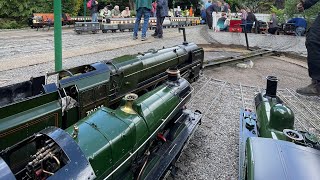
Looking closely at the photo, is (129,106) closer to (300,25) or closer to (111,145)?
(111,145)

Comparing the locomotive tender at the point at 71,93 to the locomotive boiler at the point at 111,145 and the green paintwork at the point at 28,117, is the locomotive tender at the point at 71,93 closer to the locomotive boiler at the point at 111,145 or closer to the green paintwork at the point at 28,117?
the green paintwork at the point at 28,117

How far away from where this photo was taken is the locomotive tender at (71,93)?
92.7 inches

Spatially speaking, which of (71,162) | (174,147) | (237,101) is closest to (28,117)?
(71,162)

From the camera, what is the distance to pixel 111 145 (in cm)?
207

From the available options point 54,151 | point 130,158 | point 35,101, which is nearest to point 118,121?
point 130,158

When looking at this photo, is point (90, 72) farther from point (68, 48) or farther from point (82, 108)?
point (68, 48)

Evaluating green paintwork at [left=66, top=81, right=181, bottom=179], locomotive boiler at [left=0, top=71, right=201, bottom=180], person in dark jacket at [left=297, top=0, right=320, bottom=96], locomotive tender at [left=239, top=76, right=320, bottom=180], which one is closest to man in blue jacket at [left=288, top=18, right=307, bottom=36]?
person in dark jacket at [left=297, top=0, right=320, bottom=96]

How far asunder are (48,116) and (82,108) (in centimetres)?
53

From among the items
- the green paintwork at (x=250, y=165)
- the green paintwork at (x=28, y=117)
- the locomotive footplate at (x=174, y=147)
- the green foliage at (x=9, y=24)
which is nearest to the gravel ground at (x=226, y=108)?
the locomotive footplate at (x=174, y=147)

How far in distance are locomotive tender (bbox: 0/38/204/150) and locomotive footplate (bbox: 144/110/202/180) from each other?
95cm

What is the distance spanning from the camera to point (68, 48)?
361 inches

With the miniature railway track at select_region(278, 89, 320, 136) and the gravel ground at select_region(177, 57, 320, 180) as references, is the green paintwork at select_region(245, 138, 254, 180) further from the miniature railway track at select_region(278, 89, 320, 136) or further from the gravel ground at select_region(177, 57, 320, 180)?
the miniature railway track at select_region(278, 89, 320, 136)

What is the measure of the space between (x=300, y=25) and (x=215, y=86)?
48.2 feet

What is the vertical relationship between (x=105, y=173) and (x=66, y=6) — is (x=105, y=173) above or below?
below
